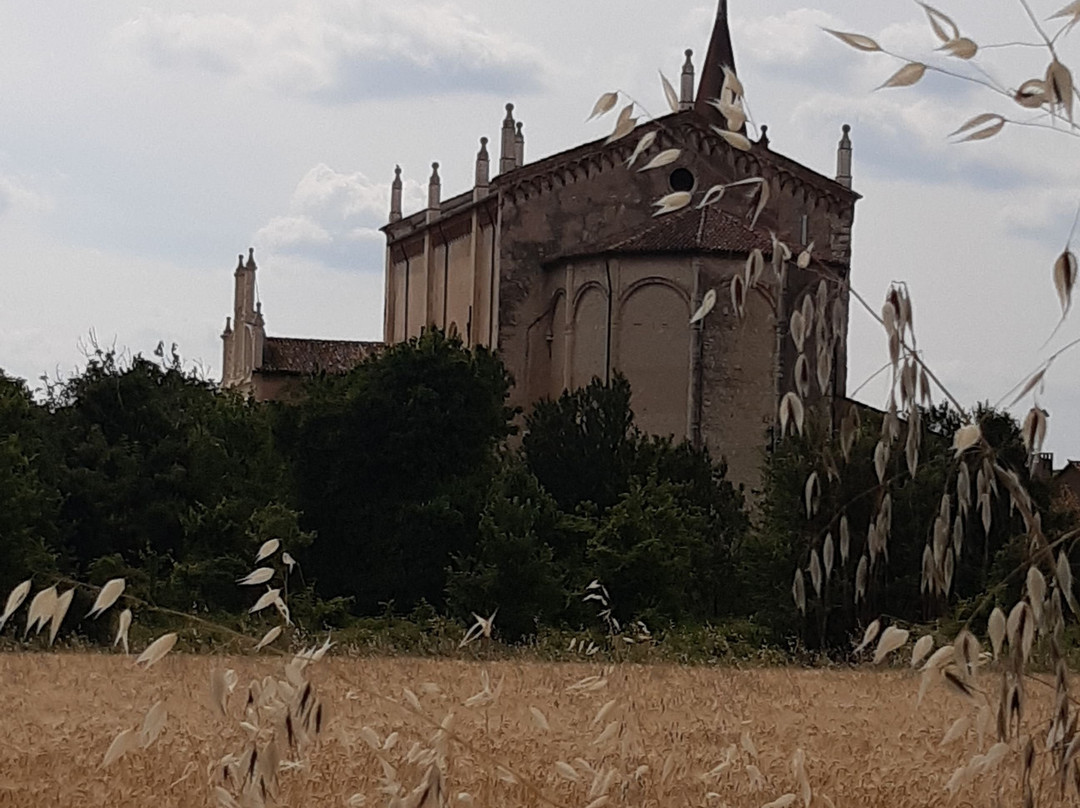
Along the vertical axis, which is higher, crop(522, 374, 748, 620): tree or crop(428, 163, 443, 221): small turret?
crop(428, 163, 443, 221): small turret

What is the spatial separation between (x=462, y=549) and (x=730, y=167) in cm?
1646

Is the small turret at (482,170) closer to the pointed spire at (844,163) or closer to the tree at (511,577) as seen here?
the pointed spire at (844,163)

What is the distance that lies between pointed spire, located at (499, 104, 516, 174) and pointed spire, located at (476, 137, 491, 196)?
2010 mm

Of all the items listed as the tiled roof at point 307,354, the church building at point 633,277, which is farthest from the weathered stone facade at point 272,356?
the church building at point 633,277

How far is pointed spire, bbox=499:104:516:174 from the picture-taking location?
47500 millimetres

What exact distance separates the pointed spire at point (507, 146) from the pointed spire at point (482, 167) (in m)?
2.01

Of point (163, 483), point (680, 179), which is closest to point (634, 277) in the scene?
point (680, 179)

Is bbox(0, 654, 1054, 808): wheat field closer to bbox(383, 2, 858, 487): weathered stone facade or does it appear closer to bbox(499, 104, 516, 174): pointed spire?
bbox(383, 2, 858, 487): weathered stone facade

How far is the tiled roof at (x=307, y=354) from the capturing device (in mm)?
59031

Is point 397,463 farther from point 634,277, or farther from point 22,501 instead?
point 634,277

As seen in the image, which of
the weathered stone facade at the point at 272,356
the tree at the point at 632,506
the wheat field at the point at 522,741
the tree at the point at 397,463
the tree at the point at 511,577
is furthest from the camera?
the weathered stone facade at the point at 272,356

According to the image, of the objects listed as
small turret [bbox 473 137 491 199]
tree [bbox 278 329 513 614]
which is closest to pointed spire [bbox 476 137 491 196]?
small turret [bbox 473 137 491 199]

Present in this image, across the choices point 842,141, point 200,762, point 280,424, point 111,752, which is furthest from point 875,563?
point 842,141

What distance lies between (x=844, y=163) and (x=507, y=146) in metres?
9.90
